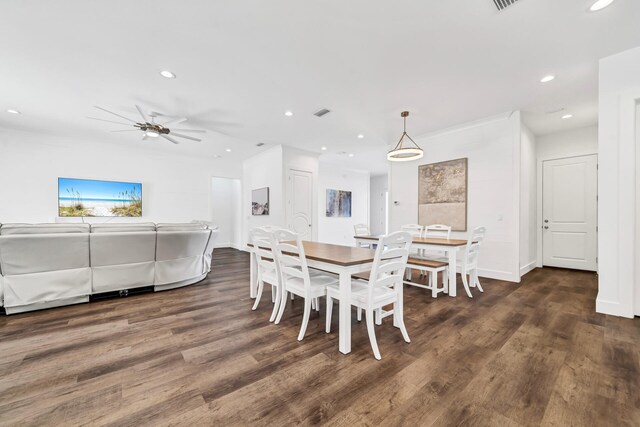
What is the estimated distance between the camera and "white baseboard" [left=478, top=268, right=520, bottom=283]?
4087 millimetres

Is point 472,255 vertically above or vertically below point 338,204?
below

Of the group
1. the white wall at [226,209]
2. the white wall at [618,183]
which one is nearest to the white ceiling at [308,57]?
the white wall at [618,183]

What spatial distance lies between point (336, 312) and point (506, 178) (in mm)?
3594

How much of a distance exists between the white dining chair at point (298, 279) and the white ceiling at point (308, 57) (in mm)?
1895

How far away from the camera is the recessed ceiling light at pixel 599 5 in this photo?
197 cm

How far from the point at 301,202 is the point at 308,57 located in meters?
3.77

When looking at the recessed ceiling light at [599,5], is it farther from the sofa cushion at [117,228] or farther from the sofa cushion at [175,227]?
the sofa cushion at [117,228]

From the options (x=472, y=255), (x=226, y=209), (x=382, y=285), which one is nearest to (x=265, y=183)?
(x=226, y=209)

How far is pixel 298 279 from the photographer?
2.46 m

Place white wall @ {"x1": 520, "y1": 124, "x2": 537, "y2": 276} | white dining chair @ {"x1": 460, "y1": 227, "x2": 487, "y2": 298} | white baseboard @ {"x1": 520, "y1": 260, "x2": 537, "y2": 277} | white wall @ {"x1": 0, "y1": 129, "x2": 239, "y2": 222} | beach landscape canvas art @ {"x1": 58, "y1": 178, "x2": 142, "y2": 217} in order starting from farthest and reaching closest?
beach landscape canvas art @ {"x1": 58, "y1": 178, "x2": 142, "y2": 217} < white wall @ {"x1": 0, "y1": 129, "x2": 239, "y2": 222} < white baseboard @ {"x1": 520, "y1": 260, "x2": 537, "y2": 277} < white wall @ {"x1": 520, "y1": 124, "x2": 537, "y2": 276} < white dining chair @ {"x1": 460, "y1": 227, "x2": 487, "y2": 298}

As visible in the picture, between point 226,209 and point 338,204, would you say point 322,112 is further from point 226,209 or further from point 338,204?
point 226,209

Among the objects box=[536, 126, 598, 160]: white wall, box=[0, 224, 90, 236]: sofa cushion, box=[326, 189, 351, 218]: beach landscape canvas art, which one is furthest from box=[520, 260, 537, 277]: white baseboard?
box=[0, 224, 90, 236]: sofa cushion

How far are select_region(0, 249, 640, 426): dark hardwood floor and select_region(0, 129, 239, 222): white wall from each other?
4091mm

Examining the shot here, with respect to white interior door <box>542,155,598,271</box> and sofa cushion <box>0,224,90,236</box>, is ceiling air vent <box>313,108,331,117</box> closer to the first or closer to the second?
sofa cushion <box>0,224,90,236</box>
